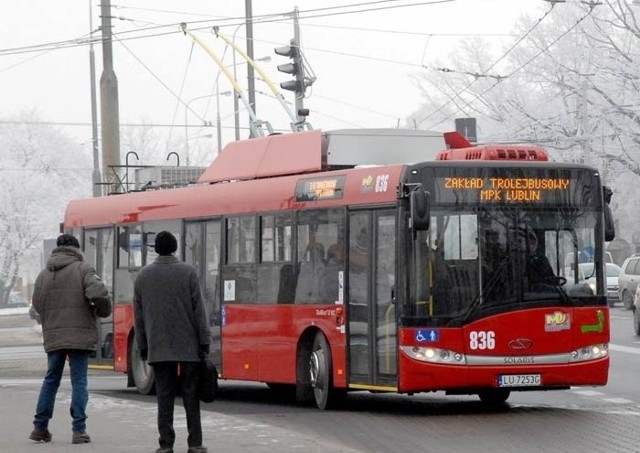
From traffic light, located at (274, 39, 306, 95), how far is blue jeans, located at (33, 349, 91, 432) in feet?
43.9

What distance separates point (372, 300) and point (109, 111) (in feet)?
40.0

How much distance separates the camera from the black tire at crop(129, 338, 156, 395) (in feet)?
70.5

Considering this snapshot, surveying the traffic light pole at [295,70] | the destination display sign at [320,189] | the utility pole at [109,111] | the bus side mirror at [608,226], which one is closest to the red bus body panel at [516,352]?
the bus side mirror at [608,226]

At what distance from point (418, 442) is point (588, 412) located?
3.29 meters

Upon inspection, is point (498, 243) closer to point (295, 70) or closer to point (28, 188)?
point (295, 70)

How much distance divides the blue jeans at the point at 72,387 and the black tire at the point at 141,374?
24.8 feet

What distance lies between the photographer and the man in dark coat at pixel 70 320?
44.1 ft

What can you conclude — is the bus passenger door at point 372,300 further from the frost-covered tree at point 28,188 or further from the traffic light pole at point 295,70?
the frost-covered tree at point 28,188

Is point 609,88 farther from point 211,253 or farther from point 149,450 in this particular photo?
point 149,450

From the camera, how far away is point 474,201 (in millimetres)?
16719

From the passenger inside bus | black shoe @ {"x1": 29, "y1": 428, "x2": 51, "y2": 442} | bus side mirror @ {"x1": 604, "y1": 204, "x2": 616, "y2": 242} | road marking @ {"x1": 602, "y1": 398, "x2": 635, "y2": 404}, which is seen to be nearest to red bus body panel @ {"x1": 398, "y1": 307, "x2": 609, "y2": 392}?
the passenger inside bus

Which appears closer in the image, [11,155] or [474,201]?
[474,201]

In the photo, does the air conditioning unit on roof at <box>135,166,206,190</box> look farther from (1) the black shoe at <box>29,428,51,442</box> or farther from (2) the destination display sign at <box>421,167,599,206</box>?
(1) the black shoe at <box>29,428,51,442</box>

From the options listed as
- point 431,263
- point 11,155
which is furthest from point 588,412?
point 11,155
